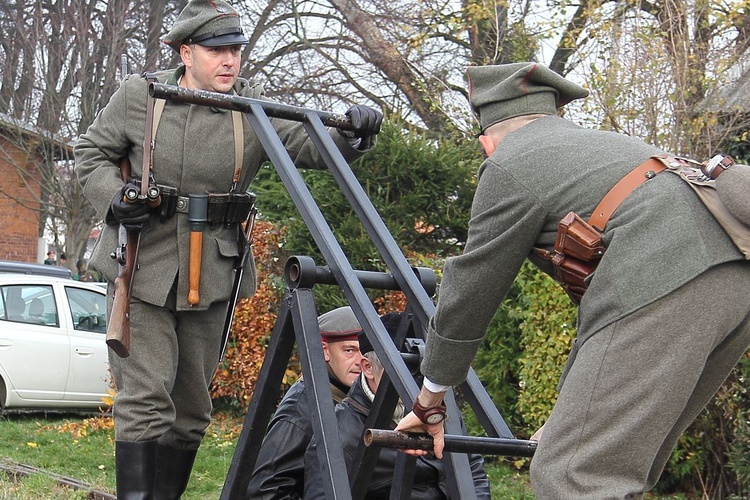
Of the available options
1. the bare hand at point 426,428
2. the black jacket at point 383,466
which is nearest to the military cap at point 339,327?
the black jacket at point 383,466

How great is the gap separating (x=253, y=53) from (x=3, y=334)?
11716 mm

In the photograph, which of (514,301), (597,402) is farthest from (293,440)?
(514,301)

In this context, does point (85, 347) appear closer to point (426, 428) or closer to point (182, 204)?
point (182, 204)

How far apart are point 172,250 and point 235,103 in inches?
29.0

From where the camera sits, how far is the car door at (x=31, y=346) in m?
10.1

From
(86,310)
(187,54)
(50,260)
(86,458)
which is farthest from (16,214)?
(187,54)

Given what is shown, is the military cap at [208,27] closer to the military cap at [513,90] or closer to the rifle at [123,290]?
the rifle at [123,290]

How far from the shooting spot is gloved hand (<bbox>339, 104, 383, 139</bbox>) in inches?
151

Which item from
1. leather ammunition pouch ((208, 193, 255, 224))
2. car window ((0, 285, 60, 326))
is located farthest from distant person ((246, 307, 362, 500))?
car window ((0, 285, 60, 326))

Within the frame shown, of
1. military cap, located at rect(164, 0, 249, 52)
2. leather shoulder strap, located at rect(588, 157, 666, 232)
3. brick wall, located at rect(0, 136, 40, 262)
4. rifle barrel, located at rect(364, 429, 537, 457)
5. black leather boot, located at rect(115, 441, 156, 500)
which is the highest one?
military cap, located at rect(164, 0, 249, 52)

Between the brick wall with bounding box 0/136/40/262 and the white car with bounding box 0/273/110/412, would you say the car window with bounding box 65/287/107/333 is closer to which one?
the white car with bounding box 0/273/110/412

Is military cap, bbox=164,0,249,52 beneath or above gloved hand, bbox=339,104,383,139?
above

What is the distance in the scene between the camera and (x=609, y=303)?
8.36ft

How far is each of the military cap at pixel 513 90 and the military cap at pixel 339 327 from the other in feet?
5.97
